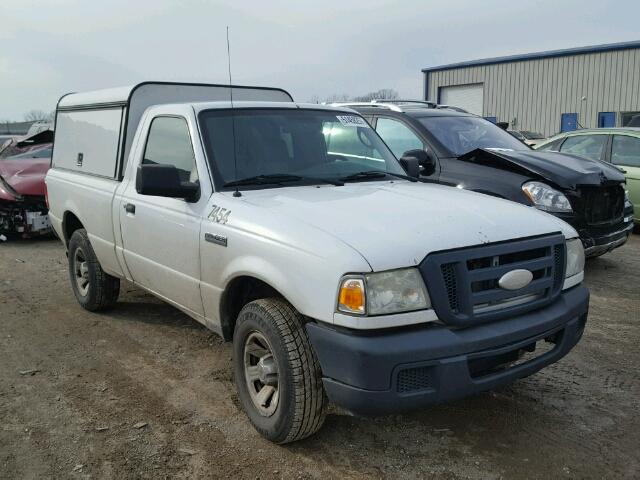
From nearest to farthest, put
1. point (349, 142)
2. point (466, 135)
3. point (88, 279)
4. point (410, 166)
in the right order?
point (349, 142) < point (410, 166) < point (88, 279) < point (466, 135)

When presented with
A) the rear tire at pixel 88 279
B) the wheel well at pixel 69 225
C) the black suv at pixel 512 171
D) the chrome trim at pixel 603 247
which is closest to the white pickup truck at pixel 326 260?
the rear tire at pixel 88 279

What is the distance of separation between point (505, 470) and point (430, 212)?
4.44 ft

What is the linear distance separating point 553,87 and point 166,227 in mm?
30779

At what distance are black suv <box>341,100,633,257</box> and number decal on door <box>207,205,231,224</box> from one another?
91.2 inches

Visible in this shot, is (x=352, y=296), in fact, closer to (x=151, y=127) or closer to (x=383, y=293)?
(x=383, y=293)

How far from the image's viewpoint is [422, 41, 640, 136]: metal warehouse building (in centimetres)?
2820

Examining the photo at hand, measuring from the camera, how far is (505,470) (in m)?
2.98

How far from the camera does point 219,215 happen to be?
3504mm

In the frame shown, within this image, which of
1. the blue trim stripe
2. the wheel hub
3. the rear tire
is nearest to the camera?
the wheel hub

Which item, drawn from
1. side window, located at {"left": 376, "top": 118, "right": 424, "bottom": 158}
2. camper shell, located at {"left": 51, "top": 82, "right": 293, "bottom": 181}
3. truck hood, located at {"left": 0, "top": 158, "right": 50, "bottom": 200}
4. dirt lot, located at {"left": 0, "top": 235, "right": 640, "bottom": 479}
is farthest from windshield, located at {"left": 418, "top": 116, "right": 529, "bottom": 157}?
truck hood, located at {"left": 0, "top": 158, "right": 50, "bottom": 200}

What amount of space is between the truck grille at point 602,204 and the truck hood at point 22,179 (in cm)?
784

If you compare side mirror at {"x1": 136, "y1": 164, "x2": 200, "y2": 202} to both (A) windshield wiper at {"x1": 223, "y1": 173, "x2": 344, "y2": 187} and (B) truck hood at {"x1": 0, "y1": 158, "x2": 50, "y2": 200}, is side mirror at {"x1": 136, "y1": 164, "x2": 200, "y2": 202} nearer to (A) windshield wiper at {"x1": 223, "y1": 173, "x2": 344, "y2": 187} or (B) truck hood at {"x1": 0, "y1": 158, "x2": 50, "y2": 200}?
(A) windshield wiper at {"x1": 223, "y1": 173, "x2": 344, "y2": 187}

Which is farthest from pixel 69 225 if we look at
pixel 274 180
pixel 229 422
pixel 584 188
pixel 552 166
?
pixel 584 188

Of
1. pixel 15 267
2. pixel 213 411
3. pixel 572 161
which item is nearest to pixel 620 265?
pixel 572 161
